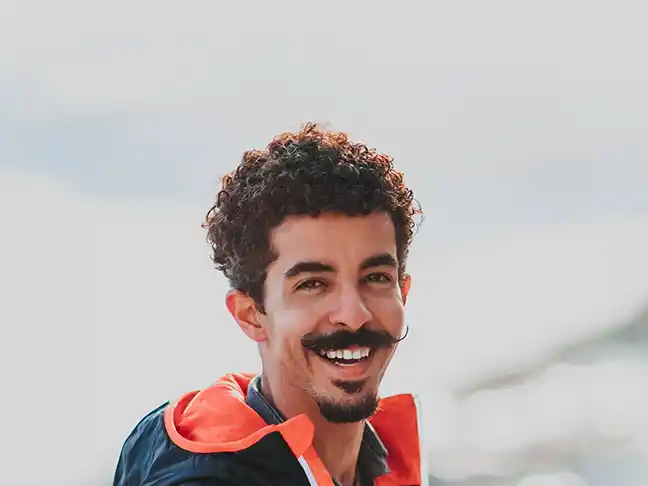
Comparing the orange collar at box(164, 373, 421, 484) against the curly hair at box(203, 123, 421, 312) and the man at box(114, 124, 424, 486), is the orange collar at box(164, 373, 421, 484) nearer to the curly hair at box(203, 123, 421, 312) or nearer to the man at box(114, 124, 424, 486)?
the man at box(114, 124, 424, 486)

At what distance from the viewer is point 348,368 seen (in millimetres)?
974

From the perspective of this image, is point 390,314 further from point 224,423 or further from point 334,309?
point 224,423

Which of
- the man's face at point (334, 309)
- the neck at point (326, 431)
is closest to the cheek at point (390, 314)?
the man's face at point (334, 309)

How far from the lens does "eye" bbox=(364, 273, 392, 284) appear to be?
1.00m

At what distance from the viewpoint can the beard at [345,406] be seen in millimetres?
993

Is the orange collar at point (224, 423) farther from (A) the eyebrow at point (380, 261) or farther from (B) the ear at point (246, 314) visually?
(A) the eyebrow at point (380, 261)

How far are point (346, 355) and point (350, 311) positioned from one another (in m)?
0.06

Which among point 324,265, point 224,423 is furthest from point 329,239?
point 224,423

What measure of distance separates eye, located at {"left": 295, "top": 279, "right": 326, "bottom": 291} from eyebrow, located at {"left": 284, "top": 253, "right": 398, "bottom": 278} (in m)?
0.01

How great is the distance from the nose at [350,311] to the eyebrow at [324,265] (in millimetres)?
36

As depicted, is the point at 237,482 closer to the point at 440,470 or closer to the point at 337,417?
the point at 337,417

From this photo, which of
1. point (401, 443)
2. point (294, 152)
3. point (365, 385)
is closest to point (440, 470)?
point (401, 443)

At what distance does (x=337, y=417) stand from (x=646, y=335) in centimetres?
202

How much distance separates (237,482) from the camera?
882mm
